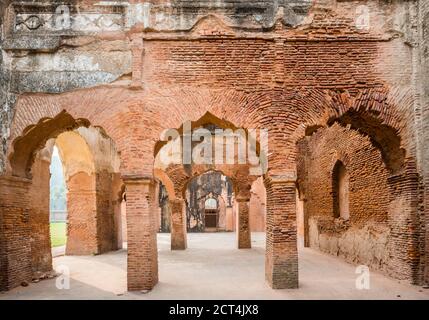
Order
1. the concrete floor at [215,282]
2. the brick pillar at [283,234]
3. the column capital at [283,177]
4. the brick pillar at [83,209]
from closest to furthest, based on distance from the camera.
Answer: the concrete floor at [215,282] → the brick pillar at [283,234] → the column capital at [283,177] → the brick pillar at [83,209]

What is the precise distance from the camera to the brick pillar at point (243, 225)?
16422mm

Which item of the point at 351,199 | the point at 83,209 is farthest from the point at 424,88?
the point at 83,209

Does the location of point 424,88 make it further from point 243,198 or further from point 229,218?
point 229,218

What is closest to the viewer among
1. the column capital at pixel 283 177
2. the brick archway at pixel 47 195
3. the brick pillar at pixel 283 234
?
the brick pillar at pixel 283 234

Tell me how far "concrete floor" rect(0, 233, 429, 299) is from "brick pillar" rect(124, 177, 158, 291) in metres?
0.32

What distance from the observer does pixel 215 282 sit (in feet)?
29.7

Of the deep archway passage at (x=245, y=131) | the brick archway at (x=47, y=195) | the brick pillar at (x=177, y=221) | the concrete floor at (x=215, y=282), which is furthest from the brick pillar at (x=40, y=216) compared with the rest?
the brick pillar at (x=177, y=221)

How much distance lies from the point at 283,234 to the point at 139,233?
281 centimetres

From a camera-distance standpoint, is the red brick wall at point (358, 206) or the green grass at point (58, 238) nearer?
the red brick wall at point (358, 206)

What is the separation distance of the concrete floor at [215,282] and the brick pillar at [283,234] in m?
0.27

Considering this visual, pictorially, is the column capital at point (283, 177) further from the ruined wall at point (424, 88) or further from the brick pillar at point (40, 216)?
the brick pillar at point (40, 216)

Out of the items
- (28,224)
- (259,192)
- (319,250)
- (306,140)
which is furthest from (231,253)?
(259,192)

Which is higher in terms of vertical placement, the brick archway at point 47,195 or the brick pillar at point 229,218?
the brick archway at point 47,195

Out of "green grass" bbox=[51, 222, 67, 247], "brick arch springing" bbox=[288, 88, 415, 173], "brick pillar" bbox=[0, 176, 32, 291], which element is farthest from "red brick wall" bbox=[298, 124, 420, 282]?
"green grass" bbox=[51, 222, 67, 247]
